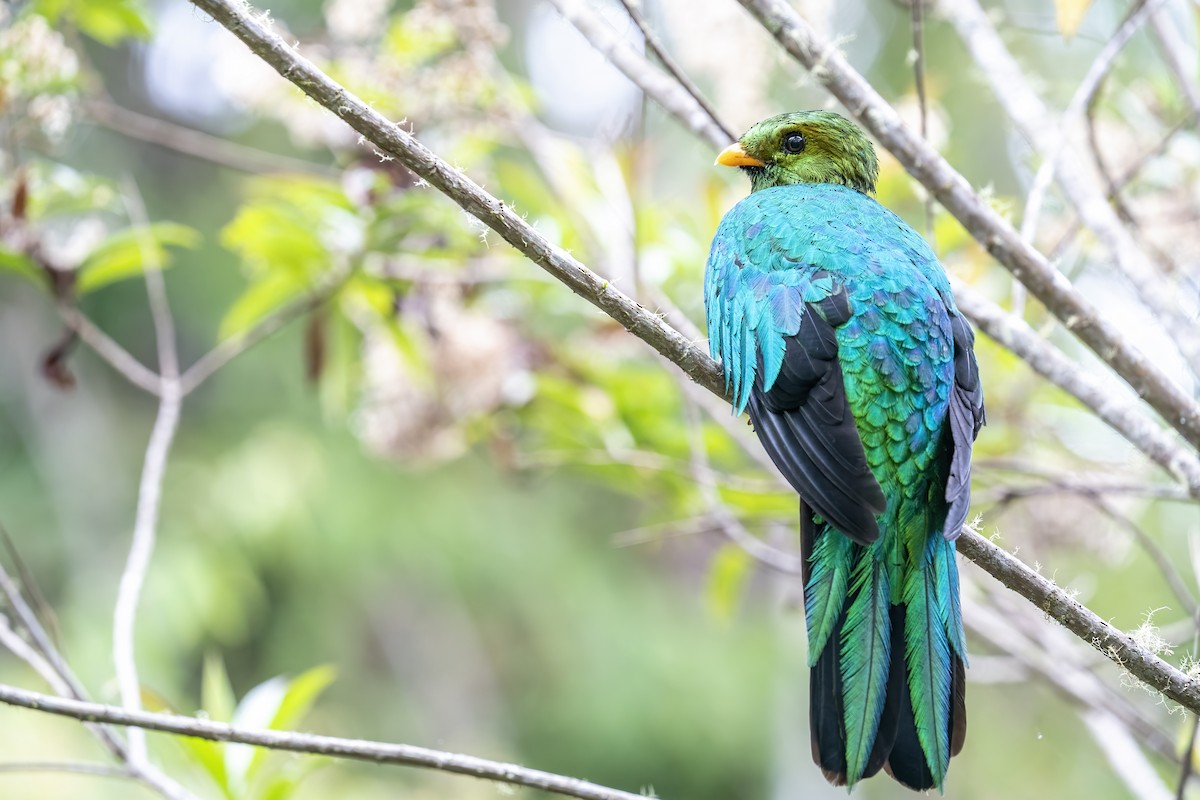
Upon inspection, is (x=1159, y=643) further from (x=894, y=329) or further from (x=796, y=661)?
(x=796, y=661)

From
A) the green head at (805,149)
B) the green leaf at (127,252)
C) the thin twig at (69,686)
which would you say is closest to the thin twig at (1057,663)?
the green head at (805,149)

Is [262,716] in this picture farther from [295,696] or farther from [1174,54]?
[1174,54]

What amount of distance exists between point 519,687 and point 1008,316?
7.89m

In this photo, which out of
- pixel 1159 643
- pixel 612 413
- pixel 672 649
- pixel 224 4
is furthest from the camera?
pixel 672 649

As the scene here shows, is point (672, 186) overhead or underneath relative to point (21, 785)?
overhead

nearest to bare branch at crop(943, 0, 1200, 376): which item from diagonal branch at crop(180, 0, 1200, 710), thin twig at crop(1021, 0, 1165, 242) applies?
thin twig at crop(1021, 0, 1165, 242)

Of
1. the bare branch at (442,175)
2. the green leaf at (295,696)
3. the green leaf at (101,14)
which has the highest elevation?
the green leaf at (101,14)

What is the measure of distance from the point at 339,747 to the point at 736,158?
5.92ft

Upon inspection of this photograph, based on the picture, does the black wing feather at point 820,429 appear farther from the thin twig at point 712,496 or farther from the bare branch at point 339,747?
the thin twig at point 712,496

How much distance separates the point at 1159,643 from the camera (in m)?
2.02

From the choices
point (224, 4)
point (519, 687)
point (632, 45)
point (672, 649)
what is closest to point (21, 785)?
point (519, 687)

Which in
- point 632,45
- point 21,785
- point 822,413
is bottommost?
point 21,785

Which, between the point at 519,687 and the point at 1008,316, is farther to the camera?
the point at 519,687

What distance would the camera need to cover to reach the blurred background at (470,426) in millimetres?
3324
